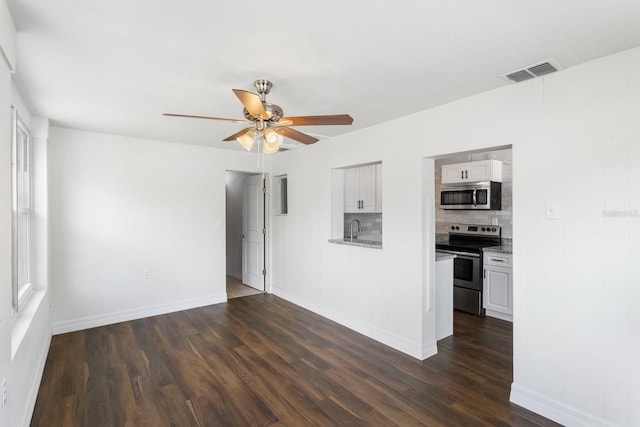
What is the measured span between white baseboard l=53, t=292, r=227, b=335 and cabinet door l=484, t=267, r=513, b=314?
3.76m

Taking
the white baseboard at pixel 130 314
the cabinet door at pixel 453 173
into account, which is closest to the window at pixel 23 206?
the white baseboard at pixel 130 314

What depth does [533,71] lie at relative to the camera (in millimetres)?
2262

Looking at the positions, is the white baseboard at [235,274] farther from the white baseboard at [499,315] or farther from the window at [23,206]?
the white baseboard at [499,315]

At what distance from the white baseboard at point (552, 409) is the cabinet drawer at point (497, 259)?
1948 mm

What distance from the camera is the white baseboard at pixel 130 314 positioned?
12.8 ft

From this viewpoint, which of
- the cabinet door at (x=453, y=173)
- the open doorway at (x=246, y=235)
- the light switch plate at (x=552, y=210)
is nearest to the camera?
the light switch plate at (x=552, y=210)

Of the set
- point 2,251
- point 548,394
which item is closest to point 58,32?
point 2,251

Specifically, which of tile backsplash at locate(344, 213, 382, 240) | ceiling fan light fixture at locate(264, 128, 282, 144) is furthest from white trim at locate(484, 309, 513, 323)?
ceiling fan light fixture at locate(264, 128, 282, 144)

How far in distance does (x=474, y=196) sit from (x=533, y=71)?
2.70 metres

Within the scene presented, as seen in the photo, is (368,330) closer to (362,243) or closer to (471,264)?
(362,243)

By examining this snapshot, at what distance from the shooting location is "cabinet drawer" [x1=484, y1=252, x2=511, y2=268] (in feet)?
13.5

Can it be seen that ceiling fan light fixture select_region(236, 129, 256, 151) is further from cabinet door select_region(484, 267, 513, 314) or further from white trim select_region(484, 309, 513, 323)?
white trim select_region(484, 309, 513, 323)

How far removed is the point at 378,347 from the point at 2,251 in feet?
10.2

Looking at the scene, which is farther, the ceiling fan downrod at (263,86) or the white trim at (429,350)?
the white trim at (429,350)
